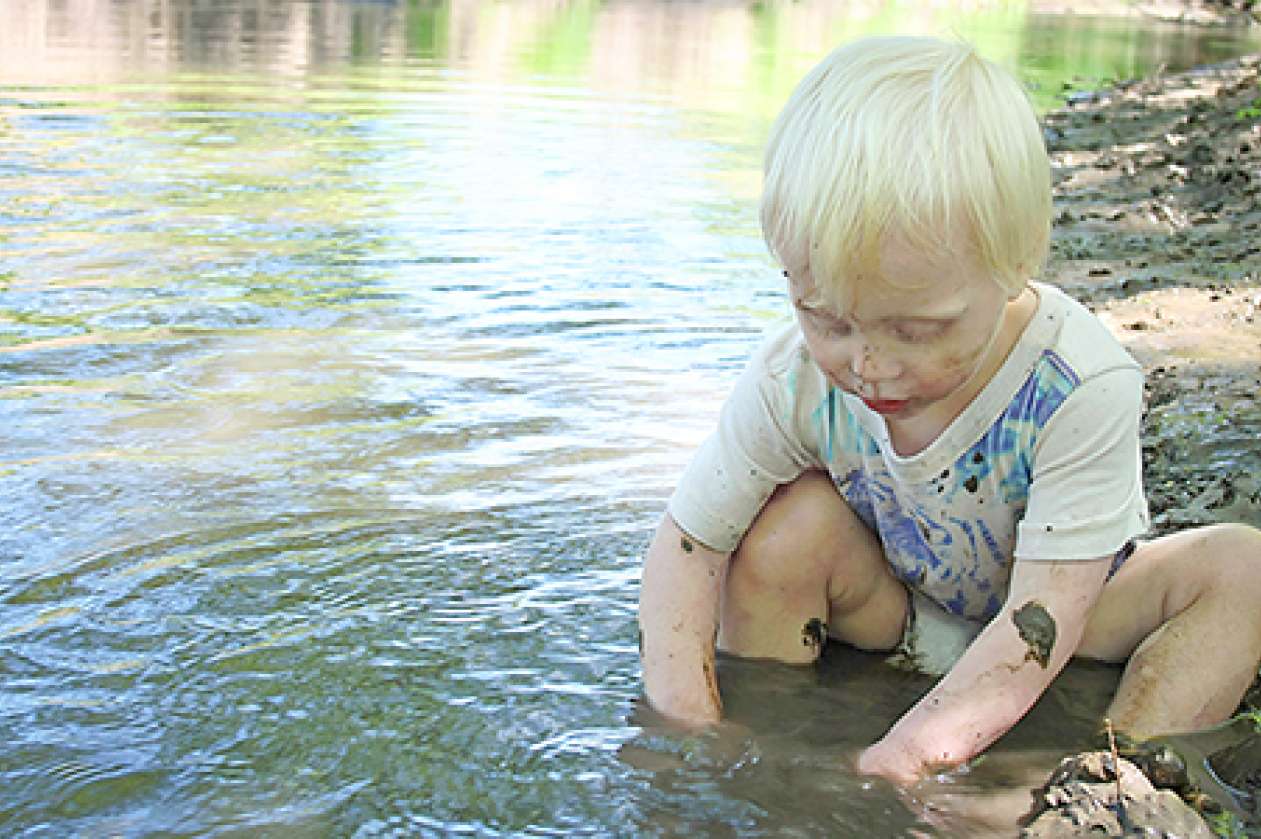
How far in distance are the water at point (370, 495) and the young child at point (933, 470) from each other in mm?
123

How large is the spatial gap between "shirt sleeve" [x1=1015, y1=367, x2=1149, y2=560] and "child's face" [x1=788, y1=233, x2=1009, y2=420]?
0.20m

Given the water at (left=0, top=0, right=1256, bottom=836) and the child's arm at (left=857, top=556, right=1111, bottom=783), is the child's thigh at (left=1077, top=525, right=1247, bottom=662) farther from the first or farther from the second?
the child's arm at (left=857, top=556, right=1111, bottom=783)

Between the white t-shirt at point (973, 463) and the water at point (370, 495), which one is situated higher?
the white t-shirt at point (973, 463)

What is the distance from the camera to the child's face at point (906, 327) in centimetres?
209

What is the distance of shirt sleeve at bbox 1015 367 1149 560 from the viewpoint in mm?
2334

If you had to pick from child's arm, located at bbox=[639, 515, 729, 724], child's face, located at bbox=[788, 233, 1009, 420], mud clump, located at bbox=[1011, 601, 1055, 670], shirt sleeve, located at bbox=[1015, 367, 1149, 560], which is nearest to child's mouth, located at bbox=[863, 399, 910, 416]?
child's face, located at bbox=[788, 233, 1009, 420]

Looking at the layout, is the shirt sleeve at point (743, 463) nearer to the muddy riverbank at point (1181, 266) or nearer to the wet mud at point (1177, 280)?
the wet mud at point (1177, 280)

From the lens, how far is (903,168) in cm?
206

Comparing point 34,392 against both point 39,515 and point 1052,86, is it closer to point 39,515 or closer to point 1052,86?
point 39,515

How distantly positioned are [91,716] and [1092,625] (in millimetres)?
1672

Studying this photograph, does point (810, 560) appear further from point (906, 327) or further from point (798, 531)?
point (906, 327)

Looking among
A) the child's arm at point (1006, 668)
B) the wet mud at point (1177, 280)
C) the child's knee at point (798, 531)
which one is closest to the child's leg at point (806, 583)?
the child's knee at point (798, 531)

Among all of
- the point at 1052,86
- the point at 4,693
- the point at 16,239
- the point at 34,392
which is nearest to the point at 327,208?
the point at 16,239

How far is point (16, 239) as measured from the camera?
644cm
